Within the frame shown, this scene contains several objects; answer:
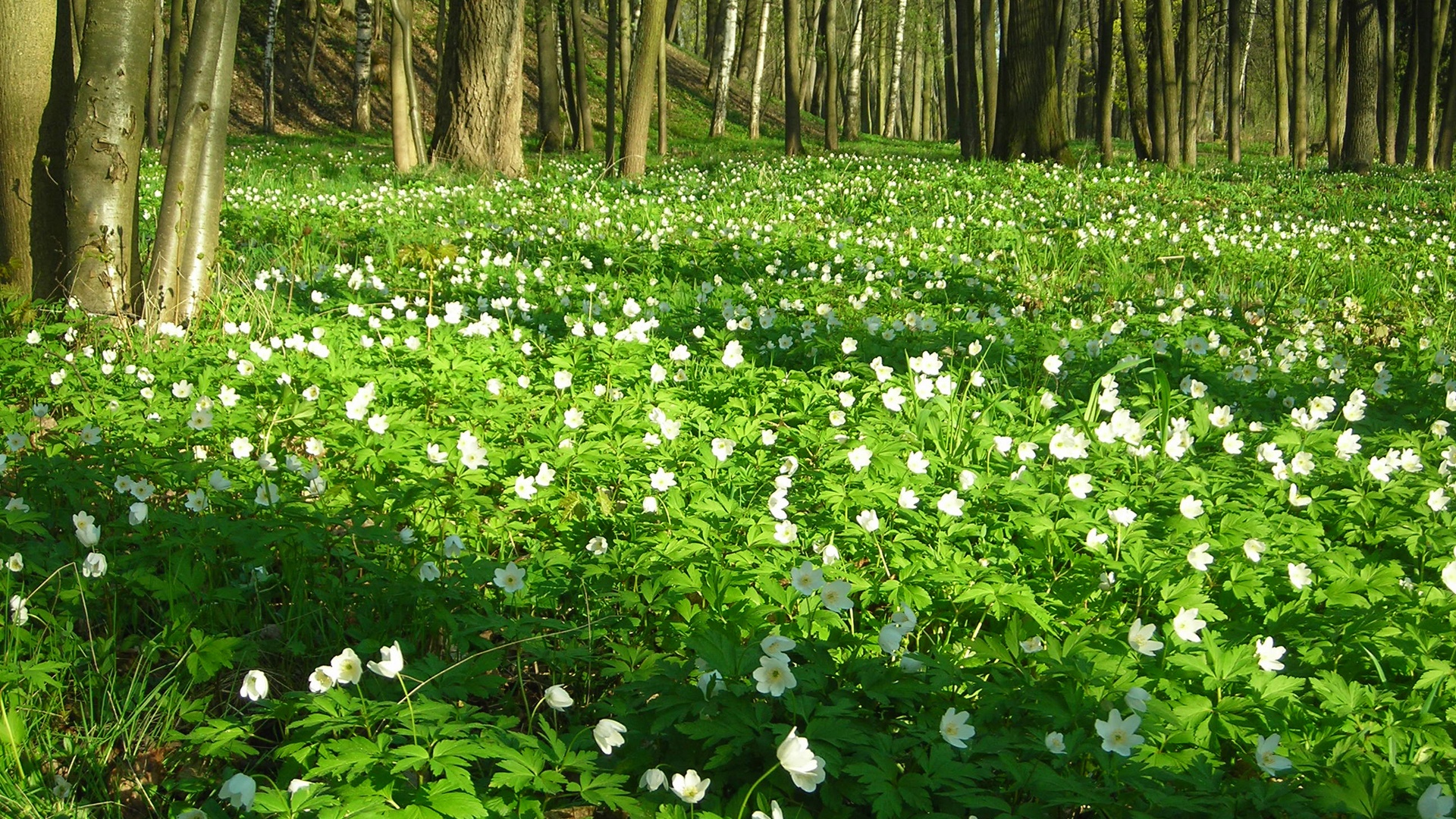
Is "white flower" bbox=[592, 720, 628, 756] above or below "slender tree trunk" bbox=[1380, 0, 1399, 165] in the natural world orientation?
below

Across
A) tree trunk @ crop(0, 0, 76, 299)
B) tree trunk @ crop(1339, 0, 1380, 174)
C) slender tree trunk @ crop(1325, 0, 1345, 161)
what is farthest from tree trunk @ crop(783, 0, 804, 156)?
tree trunk @ crop(0, 0, 76, 299)

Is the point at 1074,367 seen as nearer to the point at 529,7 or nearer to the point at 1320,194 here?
the point at 1320,194

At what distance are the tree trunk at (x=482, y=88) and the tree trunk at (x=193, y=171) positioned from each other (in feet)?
22.3

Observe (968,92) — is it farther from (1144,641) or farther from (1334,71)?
(1144,641)

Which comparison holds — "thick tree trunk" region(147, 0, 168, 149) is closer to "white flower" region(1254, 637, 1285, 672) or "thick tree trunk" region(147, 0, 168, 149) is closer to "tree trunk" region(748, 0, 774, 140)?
"tree trunk" region(748, 0, 774, 140)

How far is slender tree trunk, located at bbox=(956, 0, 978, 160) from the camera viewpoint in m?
17.3

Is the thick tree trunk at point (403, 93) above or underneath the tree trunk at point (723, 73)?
underneath

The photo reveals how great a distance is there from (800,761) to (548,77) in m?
19.2

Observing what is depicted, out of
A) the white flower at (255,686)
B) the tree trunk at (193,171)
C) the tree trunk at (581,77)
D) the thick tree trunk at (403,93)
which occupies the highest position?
the tree trunk at (581,77)

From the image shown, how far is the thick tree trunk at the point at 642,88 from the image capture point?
10.5 m

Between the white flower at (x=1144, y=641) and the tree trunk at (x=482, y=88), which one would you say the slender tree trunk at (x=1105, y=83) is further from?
the white flower at (x=1144, y=641)

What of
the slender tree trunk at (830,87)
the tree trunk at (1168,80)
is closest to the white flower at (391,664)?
the tree trunk at (1168,80)

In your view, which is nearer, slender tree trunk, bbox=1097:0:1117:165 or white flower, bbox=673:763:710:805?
white flower, bbox=673:763:710:805

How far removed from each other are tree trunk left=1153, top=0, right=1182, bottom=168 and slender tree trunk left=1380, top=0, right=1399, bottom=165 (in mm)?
6709
